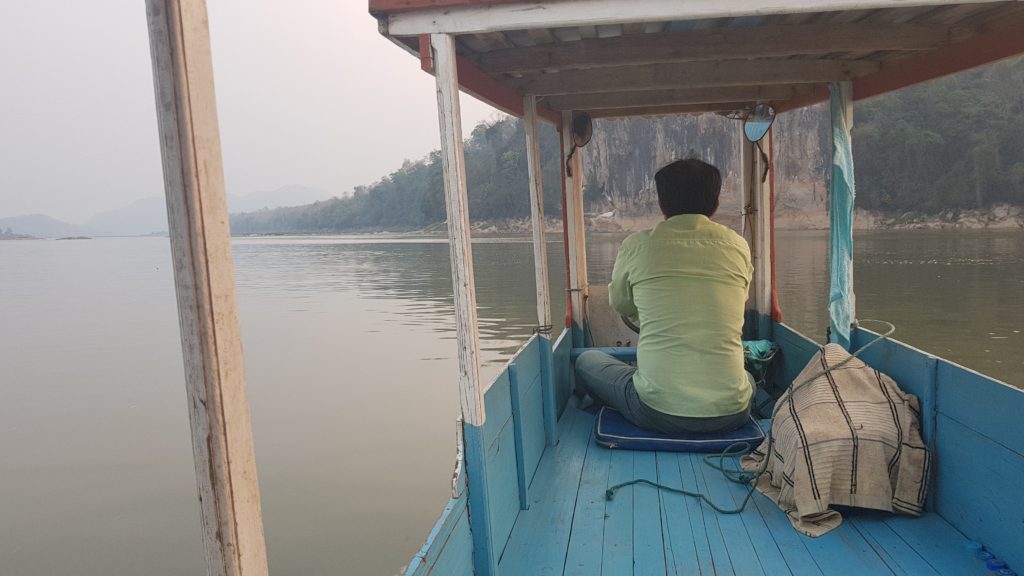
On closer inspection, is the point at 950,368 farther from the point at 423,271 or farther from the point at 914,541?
the point at 423,271

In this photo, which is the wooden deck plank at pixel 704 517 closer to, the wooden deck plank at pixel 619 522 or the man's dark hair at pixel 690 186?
the wooden deck plank at pixel 619 522

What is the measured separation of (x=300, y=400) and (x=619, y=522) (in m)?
9.98

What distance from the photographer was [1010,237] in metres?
35.8

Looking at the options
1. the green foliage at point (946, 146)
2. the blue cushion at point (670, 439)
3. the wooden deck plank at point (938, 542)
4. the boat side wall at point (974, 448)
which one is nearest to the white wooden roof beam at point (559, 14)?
the boat side wall at point (974, 448)

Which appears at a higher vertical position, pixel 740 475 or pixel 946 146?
pixel 946 146

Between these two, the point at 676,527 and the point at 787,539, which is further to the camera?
the point at 676,527

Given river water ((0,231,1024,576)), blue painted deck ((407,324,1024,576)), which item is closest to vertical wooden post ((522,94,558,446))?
blue painted deck ((407,324,1024,576))

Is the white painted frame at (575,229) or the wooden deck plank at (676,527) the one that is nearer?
the wooden deck plank at (676,527)

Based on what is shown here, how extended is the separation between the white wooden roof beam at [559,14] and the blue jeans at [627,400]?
6.08ft

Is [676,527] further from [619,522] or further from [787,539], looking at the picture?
[787,539]

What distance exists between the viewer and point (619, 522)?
2697 mm

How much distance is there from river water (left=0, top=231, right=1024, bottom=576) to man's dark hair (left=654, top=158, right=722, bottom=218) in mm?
4475

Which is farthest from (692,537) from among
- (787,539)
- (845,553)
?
(845,553)

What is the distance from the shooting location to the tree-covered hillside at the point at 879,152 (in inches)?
1554
